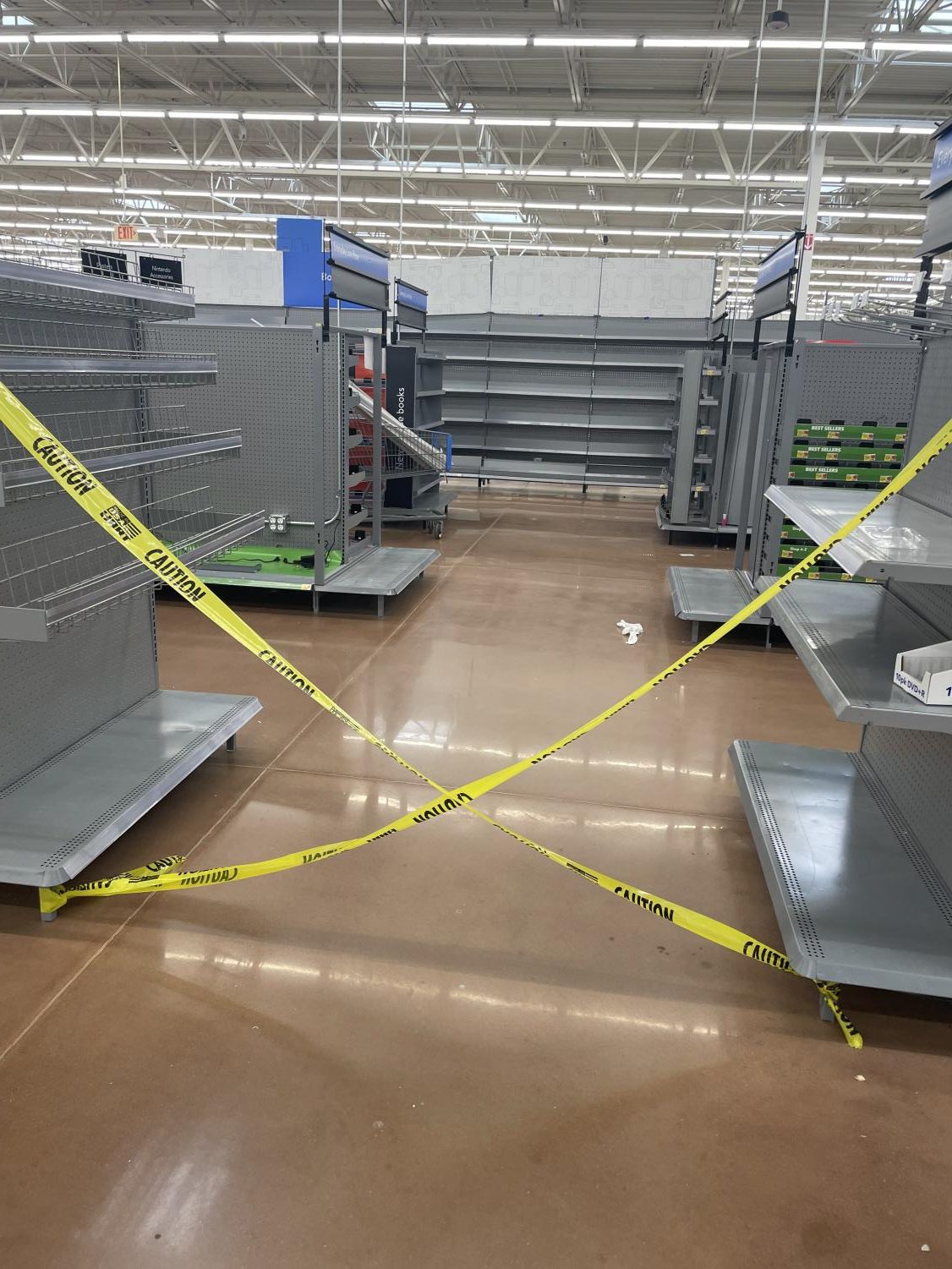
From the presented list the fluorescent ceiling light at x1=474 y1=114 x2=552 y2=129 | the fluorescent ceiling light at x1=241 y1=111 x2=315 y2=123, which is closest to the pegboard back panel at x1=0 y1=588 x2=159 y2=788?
the fluorescent ceiling light at x1=474 y1=114 x2=552 y2=129

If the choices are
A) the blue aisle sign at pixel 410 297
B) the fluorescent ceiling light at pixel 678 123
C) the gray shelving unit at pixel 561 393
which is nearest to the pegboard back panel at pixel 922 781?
the blue aisle sign at pixel 410 297

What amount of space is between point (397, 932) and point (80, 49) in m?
15.3

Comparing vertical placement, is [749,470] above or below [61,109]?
below

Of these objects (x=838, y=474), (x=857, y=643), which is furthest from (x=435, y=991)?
(x=838, y=474)

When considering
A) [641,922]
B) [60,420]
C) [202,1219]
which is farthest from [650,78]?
[202,1219]

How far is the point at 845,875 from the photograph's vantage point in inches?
106

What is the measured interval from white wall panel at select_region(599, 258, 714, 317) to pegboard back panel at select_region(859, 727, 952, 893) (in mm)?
10844

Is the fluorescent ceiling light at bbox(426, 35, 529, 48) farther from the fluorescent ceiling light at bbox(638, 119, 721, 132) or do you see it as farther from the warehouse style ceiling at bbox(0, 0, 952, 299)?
the fluorescent ceiling light at bbox(638, 119, 721, 132)

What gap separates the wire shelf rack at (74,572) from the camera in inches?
95.8

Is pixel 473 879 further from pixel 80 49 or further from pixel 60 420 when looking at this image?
pixel 80 49

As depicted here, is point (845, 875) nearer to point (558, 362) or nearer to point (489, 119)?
point (558, 362)

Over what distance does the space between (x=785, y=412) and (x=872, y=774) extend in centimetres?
320

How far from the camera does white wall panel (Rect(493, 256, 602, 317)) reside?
42.3ft

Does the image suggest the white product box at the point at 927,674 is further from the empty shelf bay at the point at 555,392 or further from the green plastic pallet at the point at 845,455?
the empty shelf bay at the point at 555,392
